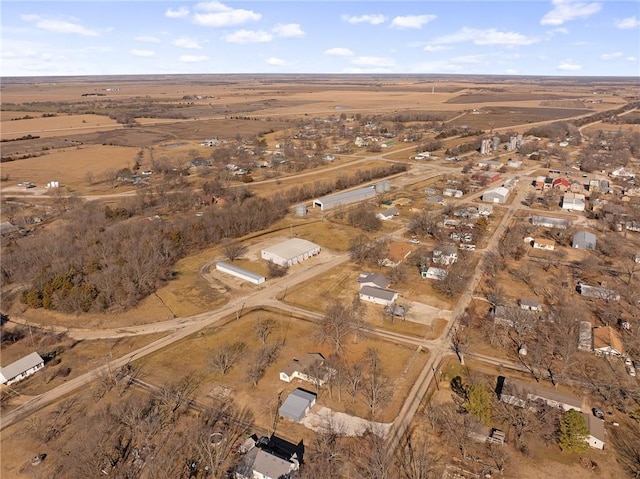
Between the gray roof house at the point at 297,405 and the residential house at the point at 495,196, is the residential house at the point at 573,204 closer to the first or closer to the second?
the residential house at the point at 495,196

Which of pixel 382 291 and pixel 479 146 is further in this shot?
pixel 479 146

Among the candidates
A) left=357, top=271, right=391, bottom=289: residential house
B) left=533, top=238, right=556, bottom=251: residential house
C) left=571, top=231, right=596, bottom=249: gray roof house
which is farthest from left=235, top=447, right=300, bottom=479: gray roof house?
left=571, top=231, right=596, bottom=249: gray roof house

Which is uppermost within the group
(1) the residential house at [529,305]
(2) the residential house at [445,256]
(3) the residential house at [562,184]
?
(3) the residential house at [562,184]

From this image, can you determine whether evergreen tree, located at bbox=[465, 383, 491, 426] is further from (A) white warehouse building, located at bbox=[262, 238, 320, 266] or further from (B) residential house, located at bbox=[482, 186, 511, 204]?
(B) residential house, located at bbox=[482, 186, 511, 204]

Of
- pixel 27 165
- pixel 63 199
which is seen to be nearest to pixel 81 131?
pixel 27 165

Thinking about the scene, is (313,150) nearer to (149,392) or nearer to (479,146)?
(479,146)

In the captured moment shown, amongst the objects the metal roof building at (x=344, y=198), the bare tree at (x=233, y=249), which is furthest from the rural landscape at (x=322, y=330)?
the bare tree at (x=233, y=249)

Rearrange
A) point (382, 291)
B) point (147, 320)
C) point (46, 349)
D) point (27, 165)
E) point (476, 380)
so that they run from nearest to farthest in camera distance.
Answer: point (476, 380) < point (46, 349) < point (147, 320) < point (382, 291) < point (27, 165)

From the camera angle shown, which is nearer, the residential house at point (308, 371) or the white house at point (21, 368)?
the residential house at point (308, 371)
